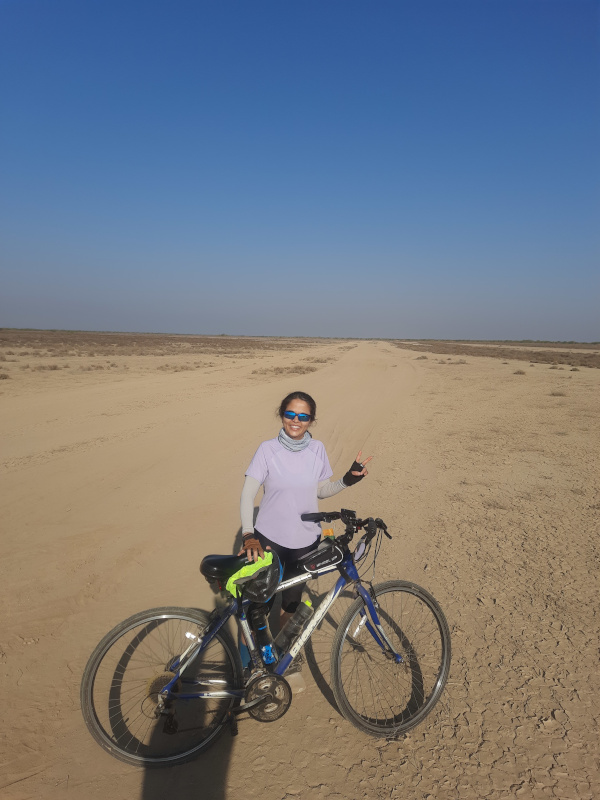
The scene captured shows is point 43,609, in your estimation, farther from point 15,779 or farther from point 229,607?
point 229,607

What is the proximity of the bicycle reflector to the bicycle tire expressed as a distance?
0.30 meters

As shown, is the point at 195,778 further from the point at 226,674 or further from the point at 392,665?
the point at 392,665

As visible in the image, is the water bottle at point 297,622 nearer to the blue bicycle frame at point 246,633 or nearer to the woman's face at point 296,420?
the blue bicycle frame at point 246,633

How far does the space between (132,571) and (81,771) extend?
2100mm

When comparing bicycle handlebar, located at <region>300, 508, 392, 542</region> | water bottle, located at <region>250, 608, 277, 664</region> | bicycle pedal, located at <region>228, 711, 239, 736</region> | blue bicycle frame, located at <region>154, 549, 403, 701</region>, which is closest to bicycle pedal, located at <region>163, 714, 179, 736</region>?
blue bicycle frame, located at <region>154, 549, 403, 701</region>

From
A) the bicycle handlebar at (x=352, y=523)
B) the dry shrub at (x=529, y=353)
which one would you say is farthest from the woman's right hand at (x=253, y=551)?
the dry shrub at (x=529, y=353)

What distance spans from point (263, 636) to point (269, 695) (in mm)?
326

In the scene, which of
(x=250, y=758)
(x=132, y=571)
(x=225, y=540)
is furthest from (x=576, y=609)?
(x=132, y=571)

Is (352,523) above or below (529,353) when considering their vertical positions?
above

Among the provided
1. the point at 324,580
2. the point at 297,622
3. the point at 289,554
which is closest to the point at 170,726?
the point at 297,622

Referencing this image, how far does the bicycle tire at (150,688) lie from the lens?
239cm

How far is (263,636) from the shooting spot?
256cm

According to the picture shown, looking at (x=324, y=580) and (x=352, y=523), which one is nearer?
(x=352, y=523)

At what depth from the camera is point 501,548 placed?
5.01m
